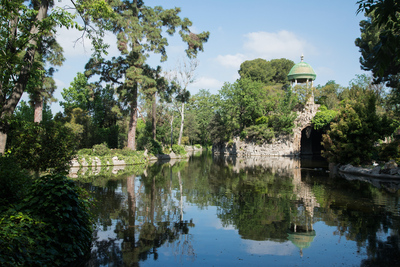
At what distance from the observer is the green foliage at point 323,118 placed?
3688cm

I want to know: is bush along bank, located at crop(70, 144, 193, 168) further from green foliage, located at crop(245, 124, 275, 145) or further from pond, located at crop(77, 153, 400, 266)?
green foliage, located at crop(245, 124, 275, 145)

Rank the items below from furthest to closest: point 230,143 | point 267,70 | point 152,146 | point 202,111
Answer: point 202,111 → point 267,70 → point 230,143 → point 152,146

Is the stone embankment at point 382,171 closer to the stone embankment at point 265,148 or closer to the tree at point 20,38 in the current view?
the tree at point 20,38

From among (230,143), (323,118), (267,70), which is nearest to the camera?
(323,118)

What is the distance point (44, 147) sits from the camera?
12.7m

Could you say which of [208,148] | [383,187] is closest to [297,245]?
[383,187]

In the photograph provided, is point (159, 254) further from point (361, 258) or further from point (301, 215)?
point (301, 215)

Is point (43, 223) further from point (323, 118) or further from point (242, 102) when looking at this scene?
point (242, 102)

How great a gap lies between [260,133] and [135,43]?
23592 millimetres

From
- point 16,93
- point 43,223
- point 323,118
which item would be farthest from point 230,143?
point 43,223

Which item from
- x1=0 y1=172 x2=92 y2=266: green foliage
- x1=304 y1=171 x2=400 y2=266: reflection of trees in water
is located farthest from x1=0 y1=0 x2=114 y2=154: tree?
x1=304 y1=171 x2=400 y2=266: reflection of trees in water

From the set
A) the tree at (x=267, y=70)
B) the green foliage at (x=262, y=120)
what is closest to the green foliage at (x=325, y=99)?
the green foliage at (x=262, y=120)

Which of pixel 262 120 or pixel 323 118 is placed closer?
pixel 323 118

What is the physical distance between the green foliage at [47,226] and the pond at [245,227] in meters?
0.48
